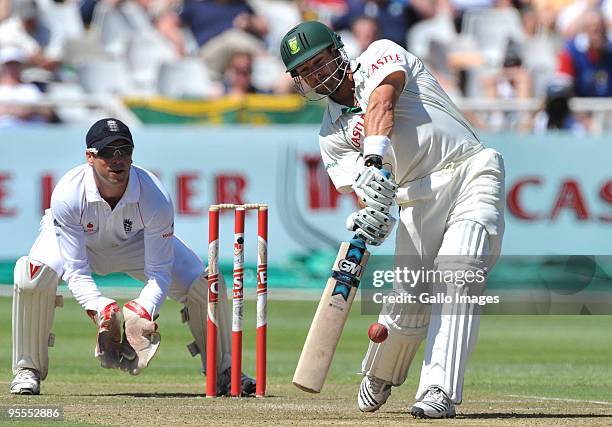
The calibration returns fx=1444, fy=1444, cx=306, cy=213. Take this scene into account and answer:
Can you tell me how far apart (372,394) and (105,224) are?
1845 millimetres

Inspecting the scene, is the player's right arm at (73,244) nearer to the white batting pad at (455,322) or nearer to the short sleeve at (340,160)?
the short sleeve at (340,160)

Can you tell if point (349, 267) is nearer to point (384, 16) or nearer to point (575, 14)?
point (384, 16)

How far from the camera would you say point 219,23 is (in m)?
17.9

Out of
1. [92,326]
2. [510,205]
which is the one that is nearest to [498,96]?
[510,205]

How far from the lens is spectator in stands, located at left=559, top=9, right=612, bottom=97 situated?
53.0 ft

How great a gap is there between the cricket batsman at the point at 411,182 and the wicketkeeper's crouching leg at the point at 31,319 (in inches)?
72.7

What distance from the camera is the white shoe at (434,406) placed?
6.79m

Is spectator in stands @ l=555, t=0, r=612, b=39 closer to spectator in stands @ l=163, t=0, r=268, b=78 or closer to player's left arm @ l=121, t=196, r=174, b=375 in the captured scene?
spectator in stands @ l=163, t=0, r=268, b=78

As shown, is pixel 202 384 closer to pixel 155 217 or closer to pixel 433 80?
pixel 155 217

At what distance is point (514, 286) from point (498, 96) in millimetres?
3131

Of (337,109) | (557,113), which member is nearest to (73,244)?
(337,109)

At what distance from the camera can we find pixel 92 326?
12.8 metres

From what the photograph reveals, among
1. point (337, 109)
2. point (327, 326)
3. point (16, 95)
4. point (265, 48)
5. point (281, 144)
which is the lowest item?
point (327, 326)

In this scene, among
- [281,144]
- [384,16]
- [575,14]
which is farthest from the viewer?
[575,14]
